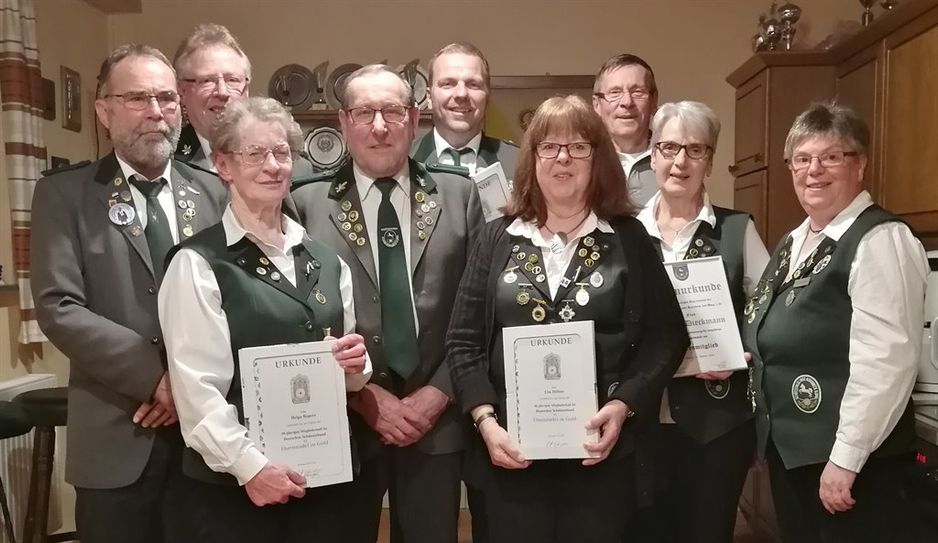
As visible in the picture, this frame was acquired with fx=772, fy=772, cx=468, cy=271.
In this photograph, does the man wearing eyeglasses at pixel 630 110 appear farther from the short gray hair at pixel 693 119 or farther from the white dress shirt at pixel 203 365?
the white dress shirt at pixel 203 365

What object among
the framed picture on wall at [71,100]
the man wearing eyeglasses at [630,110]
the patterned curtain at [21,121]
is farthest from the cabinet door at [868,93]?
the framed picture on wall at [71,100]

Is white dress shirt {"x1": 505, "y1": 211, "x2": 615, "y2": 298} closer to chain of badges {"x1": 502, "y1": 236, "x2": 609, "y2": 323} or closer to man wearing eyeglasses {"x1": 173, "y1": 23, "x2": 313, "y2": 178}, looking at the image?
chain of badges {"x1": 502, "y1": 236, "x2": 609, "y2": 323}

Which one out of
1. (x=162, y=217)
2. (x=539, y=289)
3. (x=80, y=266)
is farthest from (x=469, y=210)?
(x=80, y=266)

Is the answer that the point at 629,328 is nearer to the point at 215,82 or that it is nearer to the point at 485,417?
the point at 485,417

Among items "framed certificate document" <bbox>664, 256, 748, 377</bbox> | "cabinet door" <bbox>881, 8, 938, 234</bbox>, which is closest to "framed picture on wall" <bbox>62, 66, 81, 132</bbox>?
"framed certificate document" <bbox>664, 256, 748, 377</bbox>

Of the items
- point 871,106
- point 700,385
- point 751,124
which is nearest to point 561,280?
point 700,385

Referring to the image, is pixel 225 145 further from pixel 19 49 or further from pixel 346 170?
pixel 19 49

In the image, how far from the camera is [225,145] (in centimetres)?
159

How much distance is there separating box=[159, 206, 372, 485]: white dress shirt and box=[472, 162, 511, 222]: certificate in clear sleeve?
2.56ft

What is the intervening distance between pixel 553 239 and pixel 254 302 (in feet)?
2.15

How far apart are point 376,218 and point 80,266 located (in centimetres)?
67

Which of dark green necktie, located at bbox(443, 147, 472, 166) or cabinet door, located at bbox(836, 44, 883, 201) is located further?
cabinet door, located at bbox(836, 44, 883, 201)

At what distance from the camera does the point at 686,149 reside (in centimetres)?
192

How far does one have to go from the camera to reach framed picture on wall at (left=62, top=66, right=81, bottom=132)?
11.5 ft
